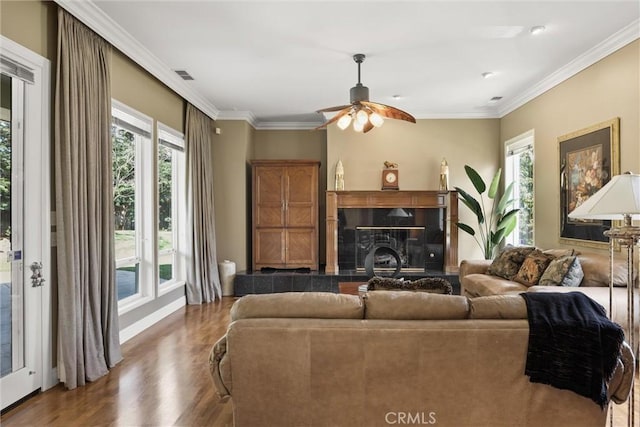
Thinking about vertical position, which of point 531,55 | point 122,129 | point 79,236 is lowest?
point 79,236

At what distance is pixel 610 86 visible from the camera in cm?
388

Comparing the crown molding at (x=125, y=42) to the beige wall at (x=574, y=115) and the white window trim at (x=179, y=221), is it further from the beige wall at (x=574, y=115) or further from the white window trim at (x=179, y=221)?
the beige wall at (x=574, y=115)

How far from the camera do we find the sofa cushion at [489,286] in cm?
397

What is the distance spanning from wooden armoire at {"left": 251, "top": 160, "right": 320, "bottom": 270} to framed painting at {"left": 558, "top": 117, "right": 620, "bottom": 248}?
3.53 meters

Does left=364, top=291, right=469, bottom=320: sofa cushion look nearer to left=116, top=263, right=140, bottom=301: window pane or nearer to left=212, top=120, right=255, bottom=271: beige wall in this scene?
left=116, top=263, right=140, bottom=301: window pane

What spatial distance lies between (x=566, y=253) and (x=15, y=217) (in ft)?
15.6

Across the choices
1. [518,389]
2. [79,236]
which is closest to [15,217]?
[79,236]

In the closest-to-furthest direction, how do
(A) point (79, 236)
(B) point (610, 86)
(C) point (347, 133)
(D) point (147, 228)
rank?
(A) point (79, 236)
(B) point (610, 86)
(D) point (147, 228)
(C) point (347, 133)

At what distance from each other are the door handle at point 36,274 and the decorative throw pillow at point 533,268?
430 cm

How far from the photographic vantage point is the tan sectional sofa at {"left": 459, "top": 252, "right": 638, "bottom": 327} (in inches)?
124

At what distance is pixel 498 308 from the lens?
2154 millimetres

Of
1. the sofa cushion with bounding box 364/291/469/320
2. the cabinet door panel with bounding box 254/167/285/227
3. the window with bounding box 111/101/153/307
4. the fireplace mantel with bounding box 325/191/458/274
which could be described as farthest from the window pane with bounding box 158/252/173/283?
the sofa cushion with bounding box 364/291/469/320

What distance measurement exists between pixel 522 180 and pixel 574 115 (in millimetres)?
1677

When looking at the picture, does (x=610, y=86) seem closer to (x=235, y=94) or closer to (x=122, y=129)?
(x=235, y=94)
